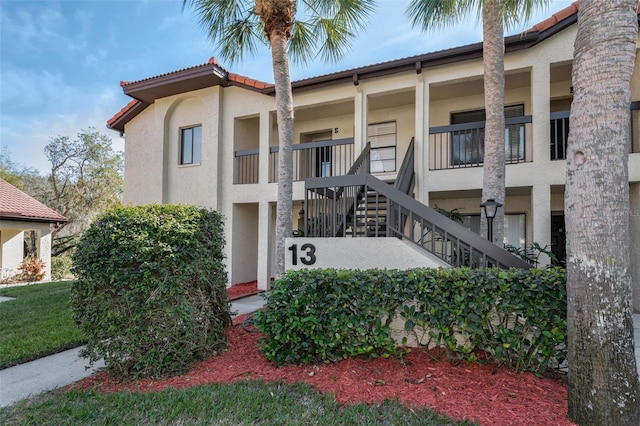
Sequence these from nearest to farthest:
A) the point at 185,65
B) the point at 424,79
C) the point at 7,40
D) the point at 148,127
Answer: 1. the point at 7,40
2. the point at 424,79
3. the point at 185,65
4. the point at 148,127

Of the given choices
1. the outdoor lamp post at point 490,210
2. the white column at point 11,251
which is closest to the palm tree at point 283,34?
the outdoor lamp post at point 490,210

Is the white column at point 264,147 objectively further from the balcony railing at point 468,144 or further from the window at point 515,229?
the window at point 515,229

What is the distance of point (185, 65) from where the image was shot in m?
11.0

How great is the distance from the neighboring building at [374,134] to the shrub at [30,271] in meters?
6.30

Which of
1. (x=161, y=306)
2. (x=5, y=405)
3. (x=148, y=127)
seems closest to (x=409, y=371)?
(x=161, y=306)

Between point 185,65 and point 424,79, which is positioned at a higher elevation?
point 185,65

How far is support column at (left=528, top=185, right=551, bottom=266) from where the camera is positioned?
770 centimetres

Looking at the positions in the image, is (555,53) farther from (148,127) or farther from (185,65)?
(148,127)

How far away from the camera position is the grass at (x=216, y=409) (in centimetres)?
312

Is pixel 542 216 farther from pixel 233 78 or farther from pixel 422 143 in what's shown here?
pixel 233 78

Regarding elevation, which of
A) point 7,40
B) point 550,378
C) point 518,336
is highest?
point 7,40

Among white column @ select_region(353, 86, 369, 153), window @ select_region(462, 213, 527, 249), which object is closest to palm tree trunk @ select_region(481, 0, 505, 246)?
white column @ select_region(353, 86, 369, 153)

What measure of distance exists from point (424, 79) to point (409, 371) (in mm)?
7530

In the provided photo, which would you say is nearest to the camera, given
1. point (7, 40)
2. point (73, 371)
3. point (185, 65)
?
point (73, 371)
